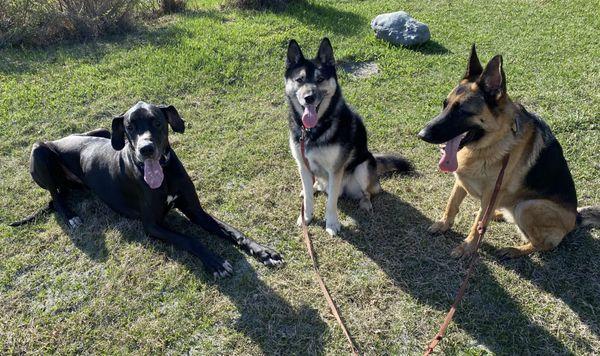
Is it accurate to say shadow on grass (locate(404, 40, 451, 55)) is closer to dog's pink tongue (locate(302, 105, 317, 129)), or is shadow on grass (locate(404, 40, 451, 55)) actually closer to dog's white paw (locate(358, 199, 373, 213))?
dog's white paw (locate(358, 199, 373, 213))

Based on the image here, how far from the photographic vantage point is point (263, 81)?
718 cm

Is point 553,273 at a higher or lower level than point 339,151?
lower

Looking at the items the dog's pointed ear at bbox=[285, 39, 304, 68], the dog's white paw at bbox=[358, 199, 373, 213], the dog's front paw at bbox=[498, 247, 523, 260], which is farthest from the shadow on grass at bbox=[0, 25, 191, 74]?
the dog's front paw at bbox=[498, 247, 523, 260]

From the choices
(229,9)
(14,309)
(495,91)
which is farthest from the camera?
(229,9)

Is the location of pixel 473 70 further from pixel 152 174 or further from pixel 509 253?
pixel 152 174

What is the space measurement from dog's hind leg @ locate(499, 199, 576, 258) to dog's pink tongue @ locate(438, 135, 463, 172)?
0.74 m

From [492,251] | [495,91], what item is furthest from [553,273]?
[495,91]

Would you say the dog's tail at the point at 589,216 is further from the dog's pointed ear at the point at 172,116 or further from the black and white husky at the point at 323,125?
the dog's pointed ear at the point at 172,116

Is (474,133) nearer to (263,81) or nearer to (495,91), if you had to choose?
(495,91)

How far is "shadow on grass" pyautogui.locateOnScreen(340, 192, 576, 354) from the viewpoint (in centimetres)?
321

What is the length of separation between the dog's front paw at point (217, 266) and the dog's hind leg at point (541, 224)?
265 cm

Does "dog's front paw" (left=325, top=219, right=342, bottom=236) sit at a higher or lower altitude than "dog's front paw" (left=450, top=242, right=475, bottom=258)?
lower

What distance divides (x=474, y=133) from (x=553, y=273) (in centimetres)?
153

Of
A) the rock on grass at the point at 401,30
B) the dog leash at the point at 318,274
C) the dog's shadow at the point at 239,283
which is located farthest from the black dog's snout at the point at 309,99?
the rock on grass at the point at 401,30
